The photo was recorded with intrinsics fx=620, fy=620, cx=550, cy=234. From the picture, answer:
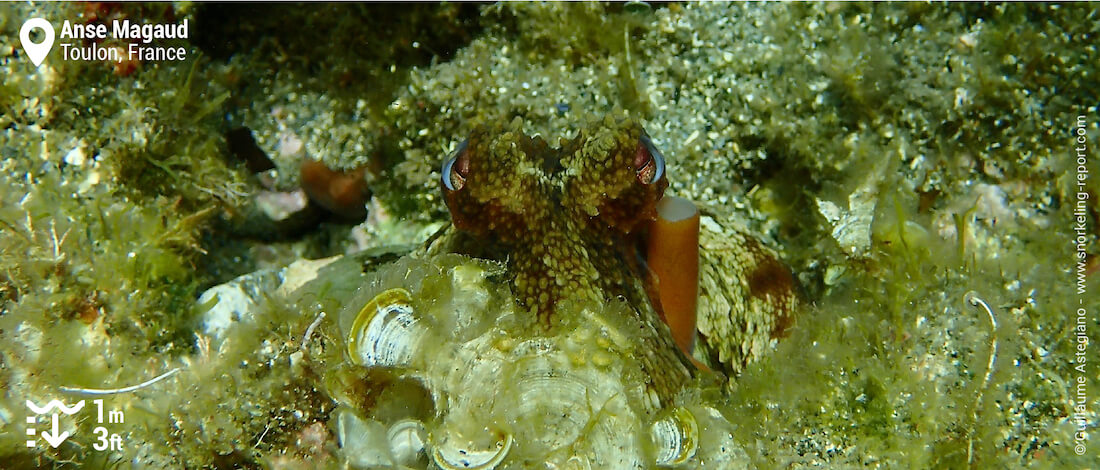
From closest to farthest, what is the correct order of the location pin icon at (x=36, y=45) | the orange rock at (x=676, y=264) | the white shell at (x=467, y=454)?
the white shell at (x=467, y=454) → the orange rock at (x=676, y=264) → the location pin icon at (x=36, y=45)

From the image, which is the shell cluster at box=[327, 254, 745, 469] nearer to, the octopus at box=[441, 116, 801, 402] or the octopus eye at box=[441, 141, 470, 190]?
the octopus at box=[441, 116, 801, 402]

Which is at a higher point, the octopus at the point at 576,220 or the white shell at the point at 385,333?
the octopus at the point at 576,220

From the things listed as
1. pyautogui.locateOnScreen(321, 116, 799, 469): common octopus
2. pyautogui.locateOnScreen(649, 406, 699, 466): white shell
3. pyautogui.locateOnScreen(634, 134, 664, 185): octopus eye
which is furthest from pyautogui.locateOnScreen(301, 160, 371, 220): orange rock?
pyautogui.locateOnScreen(649, 406, 699, 466): white shell

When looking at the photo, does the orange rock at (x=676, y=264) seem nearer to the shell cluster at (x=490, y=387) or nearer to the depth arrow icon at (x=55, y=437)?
the shell cluster at (x=490, y=387)

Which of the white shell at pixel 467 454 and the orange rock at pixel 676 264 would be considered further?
the orange rock at pixel 676 264

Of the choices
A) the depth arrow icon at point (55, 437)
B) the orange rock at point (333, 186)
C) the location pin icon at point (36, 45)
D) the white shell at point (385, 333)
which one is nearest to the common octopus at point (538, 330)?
the white shell at point (385, 333)

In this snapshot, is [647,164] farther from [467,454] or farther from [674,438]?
[467,454]

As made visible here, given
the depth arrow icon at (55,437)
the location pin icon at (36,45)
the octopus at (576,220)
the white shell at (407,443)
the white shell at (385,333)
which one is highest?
the location pin icon at (36,45)
